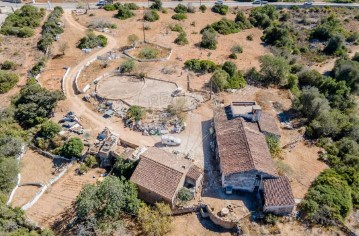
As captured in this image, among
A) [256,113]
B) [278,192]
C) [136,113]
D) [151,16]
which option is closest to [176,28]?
[151,16]

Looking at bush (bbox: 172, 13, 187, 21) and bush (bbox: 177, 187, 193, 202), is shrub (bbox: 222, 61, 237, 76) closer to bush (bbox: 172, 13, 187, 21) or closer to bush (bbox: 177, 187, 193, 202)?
bush (bbox: 177, 187, 193, 202)

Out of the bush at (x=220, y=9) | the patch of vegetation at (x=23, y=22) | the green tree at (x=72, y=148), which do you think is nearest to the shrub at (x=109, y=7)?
the patch of vegetation at (x=23, y=22)

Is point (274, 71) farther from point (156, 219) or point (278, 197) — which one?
point (156, 219)

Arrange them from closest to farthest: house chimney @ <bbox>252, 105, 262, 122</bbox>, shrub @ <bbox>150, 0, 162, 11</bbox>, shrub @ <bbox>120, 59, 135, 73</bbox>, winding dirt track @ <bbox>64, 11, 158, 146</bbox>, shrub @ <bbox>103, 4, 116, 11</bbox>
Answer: house chimney @ <bbox>252, 105, 262, 122</bbox> < winding dirt track @ <bbox>64, 11, 158, 146</bbox> < shrub @ <bbox>120, 59, 135, 73</bbox> < shrub @ <bbox>103, 4, 116, 11</bbox> < shrub @ <bbox>150, 0, 162, 11</bbox>

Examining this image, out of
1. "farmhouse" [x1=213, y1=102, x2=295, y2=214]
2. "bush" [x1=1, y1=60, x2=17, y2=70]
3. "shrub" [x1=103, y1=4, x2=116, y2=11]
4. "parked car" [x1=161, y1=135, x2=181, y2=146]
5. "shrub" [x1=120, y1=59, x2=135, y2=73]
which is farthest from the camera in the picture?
"shrub" [x1=103, y1=4, x2=116, y2=11]

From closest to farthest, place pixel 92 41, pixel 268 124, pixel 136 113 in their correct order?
1. pixel 268 124
2. pixel 136 113
3. pixel 92 41

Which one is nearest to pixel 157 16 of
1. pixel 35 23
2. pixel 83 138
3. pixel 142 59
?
pixel 142 59

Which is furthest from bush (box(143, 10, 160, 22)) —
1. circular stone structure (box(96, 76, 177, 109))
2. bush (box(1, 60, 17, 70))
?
bush (box(1, 60, 17, 70))
